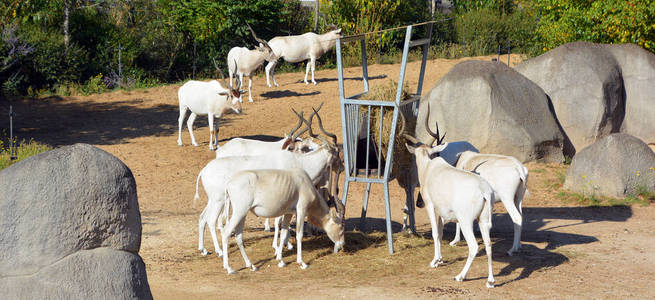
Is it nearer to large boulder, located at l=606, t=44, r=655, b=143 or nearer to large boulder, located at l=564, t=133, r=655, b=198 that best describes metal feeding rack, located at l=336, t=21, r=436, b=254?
large boulder, located at l=564, t=133, r=655, b=198

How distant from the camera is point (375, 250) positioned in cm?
898

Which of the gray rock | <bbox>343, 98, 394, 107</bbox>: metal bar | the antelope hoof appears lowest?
the antelope hoof

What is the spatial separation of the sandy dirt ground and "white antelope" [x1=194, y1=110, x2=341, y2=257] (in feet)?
1.89

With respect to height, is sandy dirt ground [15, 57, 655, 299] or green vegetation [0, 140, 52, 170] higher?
green vegetation [0, 140, 52, 170]

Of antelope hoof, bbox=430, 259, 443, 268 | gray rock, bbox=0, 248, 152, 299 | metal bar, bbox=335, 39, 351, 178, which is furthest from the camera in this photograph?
metal bar, bbox=335, 39, 351, 178

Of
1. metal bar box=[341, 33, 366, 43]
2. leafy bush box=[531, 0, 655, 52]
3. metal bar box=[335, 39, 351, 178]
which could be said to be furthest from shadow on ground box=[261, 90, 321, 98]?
metal bar box=[335, 39, 351, 178]

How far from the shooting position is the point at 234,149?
10062mm

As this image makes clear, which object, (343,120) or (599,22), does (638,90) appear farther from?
(343,120)

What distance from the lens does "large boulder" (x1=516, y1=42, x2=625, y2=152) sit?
15.2 m

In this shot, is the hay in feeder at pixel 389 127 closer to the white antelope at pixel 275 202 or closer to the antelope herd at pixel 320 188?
the antelope herd at pixel 320 188

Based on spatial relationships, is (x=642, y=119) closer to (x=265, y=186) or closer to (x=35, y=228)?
(x=265, y=186)

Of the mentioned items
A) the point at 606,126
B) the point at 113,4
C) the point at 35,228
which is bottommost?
the point at 606,126

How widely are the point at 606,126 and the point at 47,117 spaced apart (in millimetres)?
14181

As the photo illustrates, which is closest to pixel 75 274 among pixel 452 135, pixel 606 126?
pixel 452 135
